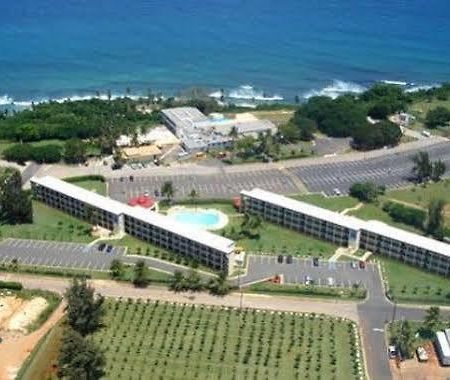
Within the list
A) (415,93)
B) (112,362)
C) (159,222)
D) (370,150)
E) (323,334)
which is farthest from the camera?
(415,93)

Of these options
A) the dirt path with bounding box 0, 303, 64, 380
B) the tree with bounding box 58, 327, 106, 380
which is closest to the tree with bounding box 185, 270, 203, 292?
the dirt path with bounding box 0, 303, 64, 380

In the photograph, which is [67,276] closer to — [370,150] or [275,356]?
[275,356]

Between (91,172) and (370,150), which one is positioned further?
(370,150)

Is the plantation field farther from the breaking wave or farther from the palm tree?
the breaking wave

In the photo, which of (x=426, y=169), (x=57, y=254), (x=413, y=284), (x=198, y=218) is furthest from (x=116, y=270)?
(x=426, y=169)

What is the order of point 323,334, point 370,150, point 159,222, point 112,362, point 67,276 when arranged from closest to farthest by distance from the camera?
1. point 112,362
2. point 323,334
3. point 67,276
4. point 159,222
5. point 370,150

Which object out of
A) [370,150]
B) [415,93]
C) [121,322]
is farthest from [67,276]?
[415,93]

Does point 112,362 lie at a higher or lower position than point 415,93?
lower
